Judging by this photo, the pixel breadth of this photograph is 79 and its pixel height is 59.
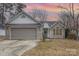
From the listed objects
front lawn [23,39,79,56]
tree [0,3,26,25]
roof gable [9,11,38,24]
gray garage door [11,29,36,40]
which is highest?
tree [0,3,26,25]

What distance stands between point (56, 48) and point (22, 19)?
0.45 meters

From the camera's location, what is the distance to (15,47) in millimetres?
4086

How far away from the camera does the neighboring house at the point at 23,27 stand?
4.06 m

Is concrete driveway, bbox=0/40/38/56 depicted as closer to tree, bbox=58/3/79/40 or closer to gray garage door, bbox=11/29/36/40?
gray garage door, bbox=11/29/36/40

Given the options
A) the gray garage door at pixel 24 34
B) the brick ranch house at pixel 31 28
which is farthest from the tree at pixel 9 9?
the gray garage door at pixel 24 34

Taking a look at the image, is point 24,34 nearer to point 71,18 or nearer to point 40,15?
point 40,15

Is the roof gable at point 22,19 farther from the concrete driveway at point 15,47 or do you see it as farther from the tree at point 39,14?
the concrete driveway at point 15,47

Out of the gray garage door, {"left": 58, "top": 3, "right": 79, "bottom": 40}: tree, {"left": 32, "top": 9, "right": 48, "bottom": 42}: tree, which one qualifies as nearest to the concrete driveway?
the gray garage door

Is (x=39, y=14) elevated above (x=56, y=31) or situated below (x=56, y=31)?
above

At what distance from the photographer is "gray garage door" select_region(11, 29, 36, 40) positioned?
407 centimetres

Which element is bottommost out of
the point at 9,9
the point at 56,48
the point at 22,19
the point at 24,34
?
the point at 56,48

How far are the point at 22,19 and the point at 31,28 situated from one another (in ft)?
0.43

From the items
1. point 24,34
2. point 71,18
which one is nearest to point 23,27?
point 24,34

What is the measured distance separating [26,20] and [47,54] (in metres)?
0.40
